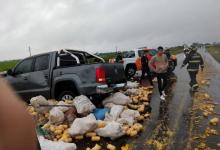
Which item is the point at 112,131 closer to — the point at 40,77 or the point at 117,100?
the point at 117,100

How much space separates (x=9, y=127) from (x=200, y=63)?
17.6 m

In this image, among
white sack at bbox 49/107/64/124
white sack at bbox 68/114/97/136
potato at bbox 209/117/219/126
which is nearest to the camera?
white sack at bbox 68/114/97/136

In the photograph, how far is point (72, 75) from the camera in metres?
13.5

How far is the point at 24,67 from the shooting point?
50.9 feet

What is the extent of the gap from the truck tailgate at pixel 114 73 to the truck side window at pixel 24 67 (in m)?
3.47

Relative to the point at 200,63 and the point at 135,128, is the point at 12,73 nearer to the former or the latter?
the point at 135,128

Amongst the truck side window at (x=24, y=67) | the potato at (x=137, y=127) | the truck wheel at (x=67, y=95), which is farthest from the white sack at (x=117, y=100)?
the truck side window at (x=24, y=67)

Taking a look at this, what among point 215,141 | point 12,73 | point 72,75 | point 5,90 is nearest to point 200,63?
point 72,75

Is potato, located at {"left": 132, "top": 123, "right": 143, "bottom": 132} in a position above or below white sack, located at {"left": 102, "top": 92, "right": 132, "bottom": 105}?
below

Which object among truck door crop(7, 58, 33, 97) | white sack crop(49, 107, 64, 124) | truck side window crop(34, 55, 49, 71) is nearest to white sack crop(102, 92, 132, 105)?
white sack crop(49, 107, 64, 124)

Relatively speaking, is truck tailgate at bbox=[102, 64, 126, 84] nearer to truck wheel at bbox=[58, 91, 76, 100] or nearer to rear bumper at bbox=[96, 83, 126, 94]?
rear bumper at bbox=[96, 83, 126, 94]

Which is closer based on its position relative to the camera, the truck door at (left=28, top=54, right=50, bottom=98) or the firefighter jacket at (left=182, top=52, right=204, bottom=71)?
the truck door at (left=28, top=54, right=50, bottom=98)

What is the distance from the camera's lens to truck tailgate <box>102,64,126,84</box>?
43.8ft

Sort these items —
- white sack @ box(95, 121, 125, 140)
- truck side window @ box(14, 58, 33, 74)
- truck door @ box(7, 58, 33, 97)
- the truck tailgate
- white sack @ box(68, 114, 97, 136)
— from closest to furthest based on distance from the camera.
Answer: white sack @ box(95, 121, 125, 140), white sack @ box(68, 114, 97, 136), the truck tailgate, truck door @ box(7, 58, 33, 97), truck side window @ box(14, 58, 33, 74)
